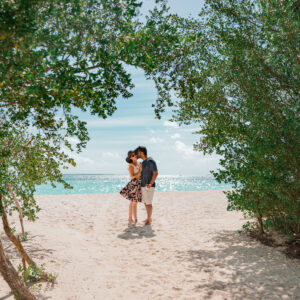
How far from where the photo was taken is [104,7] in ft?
12.2

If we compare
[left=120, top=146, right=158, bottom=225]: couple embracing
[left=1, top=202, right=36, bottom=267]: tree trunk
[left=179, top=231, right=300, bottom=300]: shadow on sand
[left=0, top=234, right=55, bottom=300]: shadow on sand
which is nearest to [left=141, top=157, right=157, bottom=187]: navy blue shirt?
[left=120, top=146, right=158, bottom=225]: couple embracing

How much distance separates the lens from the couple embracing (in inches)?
440

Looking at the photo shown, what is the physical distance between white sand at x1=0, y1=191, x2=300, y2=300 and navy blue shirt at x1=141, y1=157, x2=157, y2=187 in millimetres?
1929

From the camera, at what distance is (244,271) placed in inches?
280

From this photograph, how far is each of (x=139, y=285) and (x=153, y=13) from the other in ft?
17.5

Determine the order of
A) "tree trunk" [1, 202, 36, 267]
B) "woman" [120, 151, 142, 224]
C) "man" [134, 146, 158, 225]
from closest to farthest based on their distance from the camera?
"tree trunk" [1, 202, 36, 267], "man" [134, 146, 158, 225], "woman" [120, 151, 142, 224]

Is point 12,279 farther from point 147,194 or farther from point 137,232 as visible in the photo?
point 147,194

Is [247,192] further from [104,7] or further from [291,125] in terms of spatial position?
[104,7]

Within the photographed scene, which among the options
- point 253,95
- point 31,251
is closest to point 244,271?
point 253,95

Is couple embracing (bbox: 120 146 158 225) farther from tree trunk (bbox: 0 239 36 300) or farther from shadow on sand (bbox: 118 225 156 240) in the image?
tree trunk (bbox: 0 239 36 300)

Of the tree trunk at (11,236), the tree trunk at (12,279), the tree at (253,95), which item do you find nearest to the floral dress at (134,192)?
the tree at (253,95)

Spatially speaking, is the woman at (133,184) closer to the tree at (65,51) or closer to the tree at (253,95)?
the tree at (253,95)

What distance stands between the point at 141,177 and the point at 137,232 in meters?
2.03

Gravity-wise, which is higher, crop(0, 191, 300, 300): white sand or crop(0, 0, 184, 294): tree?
crop(0, 0, 184, 294): tree
